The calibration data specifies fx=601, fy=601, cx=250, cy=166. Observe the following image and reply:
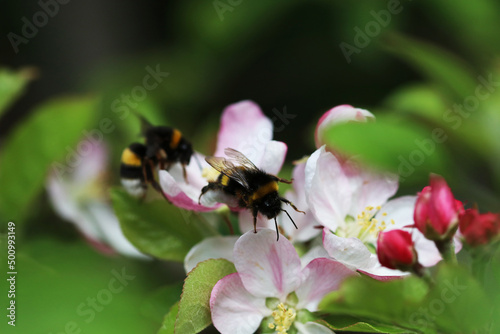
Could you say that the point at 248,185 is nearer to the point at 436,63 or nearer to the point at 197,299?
the point at 197,299

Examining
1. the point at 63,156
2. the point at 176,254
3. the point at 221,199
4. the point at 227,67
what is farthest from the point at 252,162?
the point at 227,67

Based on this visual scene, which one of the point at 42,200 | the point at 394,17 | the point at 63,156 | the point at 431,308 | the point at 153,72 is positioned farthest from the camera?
the point at 153,72

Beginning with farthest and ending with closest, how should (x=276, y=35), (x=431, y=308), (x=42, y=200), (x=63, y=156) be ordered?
(x=276, y=35) < (x=42, y=200) < (x=63, y=156) < (x=431, y=308)

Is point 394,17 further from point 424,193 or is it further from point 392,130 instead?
point 424,193

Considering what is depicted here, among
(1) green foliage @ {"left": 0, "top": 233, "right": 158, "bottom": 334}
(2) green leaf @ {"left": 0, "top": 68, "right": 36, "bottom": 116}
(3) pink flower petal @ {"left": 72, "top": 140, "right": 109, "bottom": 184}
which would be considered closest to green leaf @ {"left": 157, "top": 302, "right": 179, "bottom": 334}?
(1) green foliage @ {"left": 0, "top": 233, "right": 158, "bottom": 334}

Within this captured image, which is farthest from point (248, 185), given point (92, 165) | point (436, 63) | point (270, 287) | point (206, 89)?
point (206, 89)

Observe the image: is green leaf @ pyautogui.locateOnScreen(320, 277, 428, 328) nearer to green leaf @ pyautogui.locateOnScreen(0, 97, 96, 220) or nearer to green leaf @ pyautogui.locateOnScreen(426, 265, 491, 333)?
green leaf @ pyautogui.locateOnScreen(426, 265, 491, 333)
